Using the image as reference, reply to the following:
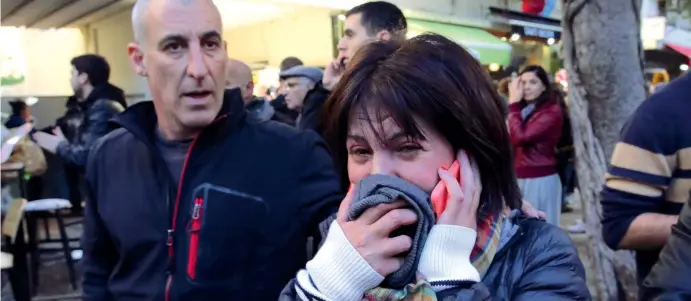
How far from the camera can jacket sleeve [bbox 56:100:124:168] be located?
16.0 ft

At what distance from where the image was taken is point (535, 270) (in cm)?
132

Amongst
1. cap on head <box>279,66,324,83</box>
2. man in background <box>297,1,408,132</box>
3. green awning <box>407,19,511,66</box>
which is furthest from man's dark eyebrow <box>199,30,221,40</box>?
green awning <box>407,19,511,66</box>

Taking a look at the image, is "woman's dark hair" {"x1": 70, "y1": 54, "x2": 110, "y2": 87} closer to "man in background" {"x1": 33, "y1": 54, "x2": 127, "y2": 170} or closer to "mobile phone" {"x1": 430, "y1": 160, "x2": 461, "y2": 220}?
"man in background" {"x1": 33, "y1": 54, "x2": 127, "y2": 170}

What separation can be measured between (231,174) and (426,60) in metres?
0.78

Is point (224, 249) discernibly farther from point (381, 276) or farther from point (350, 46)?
point (350, 46)

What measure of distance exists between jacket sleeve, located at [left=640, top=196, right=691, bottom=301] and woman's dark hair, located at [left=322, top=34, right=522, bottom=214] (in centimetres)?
40

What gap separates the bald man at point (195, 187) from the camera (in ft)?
6.11

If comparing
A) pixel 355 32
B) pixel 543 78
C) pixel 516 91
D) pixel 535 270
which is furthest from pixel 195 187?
pixel 516 91

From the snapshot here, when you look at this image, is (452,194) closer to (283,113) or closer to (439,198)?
(439,198)

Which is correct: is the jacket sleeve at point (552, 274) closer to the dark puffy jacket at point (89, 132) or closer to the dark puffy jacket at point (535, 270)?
the dark puffy jacket at point (535, 270)

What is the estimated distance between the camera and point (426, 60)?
136cm

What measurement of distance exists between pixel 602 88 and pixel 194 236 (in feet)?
8.78

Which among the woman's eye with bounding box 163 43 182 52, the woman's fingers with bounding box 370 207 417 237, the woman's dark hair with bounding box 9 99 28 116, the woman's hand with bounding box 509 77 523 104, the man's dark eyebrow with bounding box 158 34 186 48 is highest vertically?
the man's dark eyebrow with bounding box 158 34 186 48

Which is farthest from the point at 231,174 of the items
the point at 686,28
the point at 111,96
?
the point at 686,28
